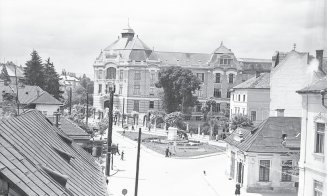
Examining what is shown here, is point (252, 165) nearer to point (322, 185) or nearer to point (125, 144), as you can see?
point (322, 185)

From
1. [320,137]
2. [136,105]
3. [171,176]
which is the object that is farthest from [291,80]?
[136,105]

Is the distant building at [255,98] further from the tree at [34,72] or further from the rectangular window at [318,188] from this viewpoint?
the rectangular window at [318,188]

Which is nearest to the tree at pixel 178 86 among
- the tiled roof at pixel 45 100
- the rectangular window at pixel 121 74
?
the rectangular window at pixel 121 74

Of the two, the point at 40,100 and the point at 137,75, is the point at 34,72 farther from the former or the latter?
the point at 137,75

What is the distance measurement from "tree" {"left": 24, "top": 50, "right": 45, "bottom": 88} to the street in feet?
109

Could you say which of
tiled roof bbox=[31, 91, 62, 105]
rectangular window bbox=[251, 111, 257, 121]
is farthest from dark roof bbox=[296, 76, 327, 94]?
rectangular window bbox=[251, 111, 257, 121]

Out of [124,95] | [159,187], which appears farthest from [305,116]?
[124,95]

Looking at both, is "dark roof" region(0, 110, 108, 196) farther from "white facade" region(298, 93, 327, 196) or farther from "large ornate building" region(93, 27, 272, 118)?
"large ornate building" region(93, 27, 272, 118)

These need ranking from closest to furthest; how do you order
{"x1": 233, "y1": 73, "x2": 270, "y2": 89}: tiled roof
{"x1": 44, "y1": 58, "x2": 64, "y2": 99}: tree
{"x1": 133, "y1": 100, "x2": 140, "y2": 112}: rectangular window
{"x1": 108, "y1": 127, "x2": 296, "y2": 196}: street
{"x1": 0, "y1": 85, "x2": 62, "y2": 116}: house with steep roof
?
1. {"x1": 108, "y1": 127, "x2": 296, "y2": 196}: street
2. {"x1": 0, "y1": 85, "x2": 62, "y2": 116}: house with steep roof
3. {"x1": 233, "y1": 73, "x2": 270, "y2": 89}: tiled roof
4. {"x1": 44, "y1": 58, "x2": 64, "y2": 99}: tree
5. {"x1": 133, "y1": 100, "x2": 140, "y2": 112}: rectangular window

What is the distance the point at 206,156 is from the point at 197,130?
884 inches

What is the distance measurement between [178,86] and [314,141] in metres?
63.0

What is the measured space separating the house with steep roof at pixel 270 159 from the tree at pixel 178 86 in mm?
51168

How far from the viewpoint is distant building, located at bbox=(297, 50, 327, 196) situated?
831 inches

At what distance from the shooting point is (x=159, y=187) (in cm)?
3275
